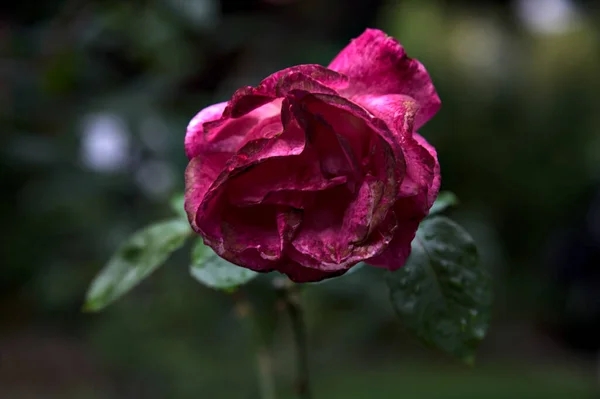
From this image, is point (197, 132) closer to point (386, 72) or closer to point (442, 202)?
point (386, 72)

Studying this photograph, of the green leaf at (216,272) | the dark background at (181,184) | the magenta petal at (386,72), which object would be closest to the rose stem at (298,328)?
the green leaf at (216,272)

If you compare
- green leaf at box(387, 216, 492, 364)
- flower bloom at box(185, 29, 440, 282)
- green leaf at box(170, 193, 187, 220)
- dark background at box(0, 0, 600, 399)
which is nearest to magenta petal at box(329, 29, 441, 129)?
flower bloom at box(185, 29, 440, 282)

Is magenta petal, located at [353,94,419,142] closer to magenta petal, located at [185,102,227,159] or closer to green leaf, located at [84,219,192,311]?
magenta petal, located at [185,102,227,159]

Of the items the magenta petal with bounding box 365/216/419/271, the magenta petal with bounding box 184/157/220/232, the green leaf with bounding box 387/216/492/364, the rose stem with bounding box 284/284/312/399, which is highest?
the magenta petal with bounding box 184/157/220/232

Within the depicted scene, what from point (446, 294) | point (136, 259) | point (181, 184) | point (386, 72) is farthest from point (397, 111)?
point (181, 184)

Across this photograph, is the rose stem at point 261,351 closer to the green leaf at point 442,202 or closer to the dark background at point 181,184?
the green leaf at point 442,202

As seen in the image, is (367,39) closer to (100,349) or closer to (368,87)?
(368,87)
